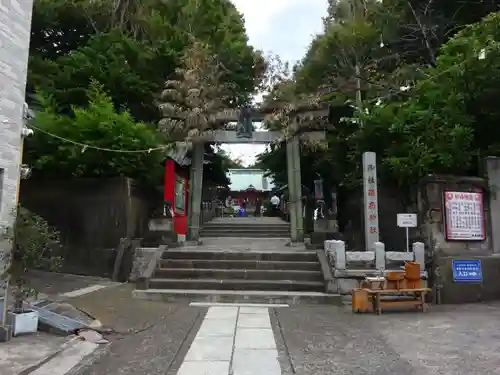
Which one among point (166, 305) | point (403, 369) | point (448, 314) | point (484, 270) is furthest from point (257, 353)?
point (484, 270)

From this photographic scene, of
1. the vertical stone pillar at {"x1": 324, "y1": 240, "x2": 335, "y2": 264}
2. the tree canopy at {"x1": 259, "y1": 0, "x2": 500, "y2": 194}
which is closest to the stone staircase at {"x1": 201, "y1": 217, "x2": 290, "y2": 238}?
the tree canopy at {"x1": 259, "y1": 0, "x2": 500, "y2": 194}

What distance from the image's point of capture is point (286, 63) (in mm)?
18781

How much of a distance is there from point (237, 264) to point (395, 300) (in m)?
4.07

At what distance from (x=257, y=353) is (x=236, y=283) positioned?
4660 millimetres

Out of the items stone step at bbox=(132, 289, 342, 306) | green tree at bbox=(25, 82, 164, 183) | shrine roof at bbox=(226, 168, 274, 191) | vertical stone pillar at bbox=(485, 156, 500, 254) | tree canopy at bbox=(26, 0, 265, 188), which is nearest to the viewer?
stone step at bbox=(132, 289, 342, 306)

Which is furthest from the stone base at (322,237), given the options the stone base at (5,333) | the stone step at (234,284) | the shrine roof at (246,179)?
the shrine roof at (246,179)

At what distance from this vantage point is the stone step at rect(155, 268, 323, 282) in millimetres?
10523

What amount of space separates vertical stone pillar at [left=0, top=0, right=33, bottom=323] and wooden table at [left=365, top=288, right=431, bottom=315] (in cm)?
624

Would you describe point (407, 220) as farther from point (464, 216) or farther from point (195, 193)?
point (195, 193)

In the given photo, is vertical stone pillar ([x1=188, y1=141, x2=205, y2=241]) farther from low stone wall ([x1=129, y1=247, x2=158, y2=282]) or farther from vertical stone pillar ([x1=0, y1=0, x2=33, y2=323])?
vertical stone pillar ([x1=0, y1=0, x2=33, y2=323])

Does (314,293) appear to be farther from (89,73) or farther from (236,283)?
(89,73)

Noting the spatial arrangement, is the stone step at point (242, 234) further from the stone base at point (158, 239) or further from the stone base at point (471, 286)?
the stone base at point (471, 286)

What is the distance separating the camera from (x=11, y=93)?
23.5 feet

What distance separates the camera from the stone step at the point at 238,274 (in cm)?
1052
